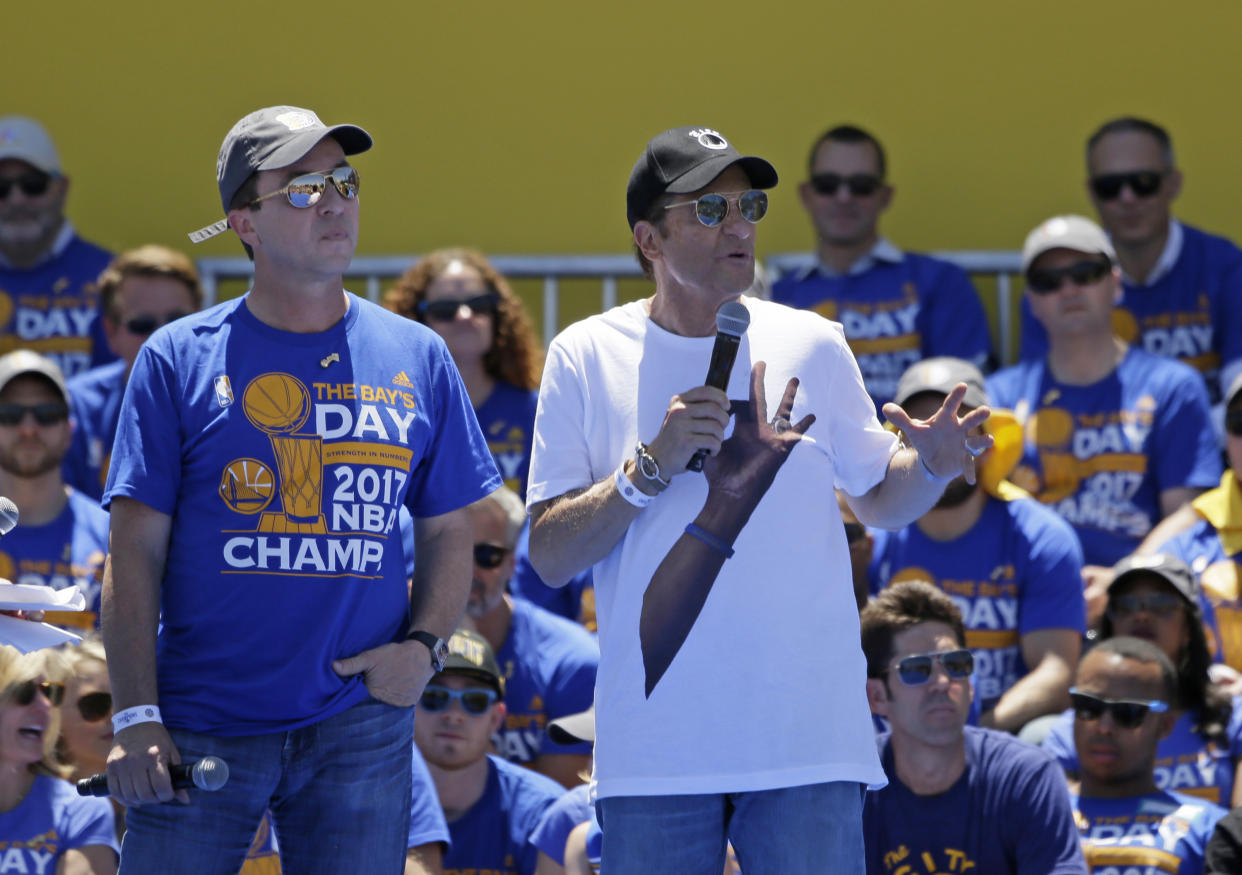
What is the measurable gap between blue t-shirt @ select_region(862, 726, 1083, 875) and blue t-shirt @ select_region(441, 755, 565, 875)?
3.10 feet

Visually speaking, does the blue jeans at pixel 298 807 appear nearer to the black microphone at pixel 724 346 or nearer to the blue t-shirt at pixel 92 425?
the black microphone at pixel 724 346

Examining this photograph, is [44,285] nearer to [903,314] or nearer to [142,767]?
[903,314]

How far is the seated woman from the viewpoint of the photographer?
4469 millimetres

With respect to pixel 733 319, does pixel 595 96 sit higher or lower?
higher

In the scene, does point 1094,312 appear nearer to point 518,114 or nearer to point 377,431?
point 518,114

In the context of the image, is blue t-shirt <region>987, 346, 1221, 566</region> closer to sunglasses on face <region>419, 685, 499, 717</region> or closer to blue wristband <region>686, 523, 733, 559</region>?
sunglasses on face <region>419, 685, 499, 717</region>

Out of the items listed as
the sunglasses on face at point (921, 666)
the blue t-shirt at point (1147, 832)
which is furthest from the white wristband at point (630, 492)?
the blue t-shirt at point (1147, 832)

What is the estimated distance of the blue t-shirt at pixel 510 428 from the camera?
633 centimetres

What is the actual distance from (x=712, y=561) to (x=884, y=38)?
194 inches

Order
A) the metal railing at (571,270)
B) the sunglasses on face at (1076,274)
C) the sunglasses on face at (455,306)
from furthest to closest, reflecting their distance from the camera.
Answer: the metal railing at (571,270), the sunglasses on face at (455,306), the sunglasses on face at (1076,274)

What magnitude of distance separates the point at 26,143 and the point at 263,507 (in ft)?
15.2

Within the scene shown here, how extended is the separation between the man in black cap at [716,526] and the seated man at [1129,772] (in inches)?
76.3

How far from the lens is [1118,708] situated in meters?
4.73

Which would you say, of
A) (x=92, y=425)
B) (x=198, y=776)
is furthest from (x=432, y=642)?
(x=92, y=425)
